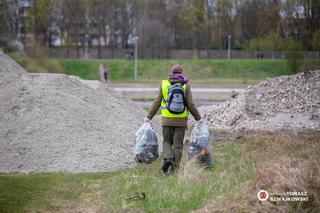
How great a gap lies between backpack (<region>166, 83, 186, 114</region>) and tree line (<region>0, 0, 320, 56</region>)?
4818 centimetres

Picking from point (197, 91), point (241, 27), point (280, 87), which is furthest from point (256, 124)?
point (241, 27)

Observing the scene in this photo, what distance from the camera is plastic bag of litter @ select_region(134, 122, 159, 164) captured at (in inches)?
394

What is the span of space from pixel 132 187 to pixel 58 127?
132 inches

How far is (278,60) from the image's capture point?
5494 centimetres

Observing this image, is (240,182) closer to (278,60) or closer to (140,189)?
(140,189)

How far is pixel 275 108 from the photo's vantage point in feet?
63.0

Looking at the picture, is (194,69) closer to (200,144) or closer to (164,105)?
(200,144)

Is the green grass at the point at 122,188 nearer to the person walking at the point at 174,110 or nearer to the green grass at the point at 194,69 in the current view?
the person walking at the point at 174,110

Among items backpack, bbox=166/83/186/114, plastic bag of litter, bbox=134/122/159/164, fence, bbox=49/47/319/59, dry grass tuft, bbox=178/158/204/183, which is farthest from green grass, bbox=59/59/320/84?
dry grass tuft, bbox=178/158/204/183

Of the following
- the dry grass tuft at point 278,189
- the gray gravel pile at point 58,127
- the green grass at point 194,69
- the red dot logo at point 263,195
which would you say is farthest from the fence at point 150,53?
the red dot logo at point 263,195

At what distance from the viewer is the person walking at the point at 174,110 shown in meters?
9.30

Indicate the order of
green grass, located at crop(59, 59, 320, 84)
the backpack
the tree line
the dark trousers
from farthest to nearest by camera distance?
the tree line → green grass, located at crop(59, 59, 320, 84) → the dark trousers → the backpack

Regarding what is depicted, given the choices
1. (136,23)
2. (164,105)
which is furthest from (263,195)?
(136,23)

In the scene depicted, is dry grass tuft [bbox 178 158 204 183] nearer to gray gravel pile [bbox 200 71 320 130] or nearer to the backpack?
the backpack
